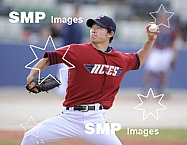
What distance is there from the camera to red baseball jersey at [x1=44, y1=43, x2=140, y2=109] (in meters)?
5.45

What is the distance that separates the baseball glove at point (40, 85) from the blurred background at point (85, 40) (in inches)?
153

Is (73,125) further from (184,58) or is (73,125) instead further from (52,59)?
(184,58)

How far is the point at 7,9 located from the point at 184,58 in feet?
14.4

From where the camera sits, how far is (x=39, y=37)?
1396 cm

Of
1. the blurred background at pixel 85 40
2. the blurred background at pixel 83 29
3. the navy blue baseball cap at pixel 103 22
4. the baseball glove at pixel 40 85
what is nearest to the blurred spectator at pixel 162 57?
the blurred background at pixel 85 40

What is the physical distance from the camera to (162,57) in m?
13.4

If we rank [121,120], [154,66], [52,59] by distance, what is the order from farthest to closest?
[154,66] < [121,120] < [52,59]

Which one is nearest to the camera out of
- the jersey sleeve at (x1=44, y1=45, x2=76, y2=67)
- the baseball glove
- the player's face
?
the baseball glove

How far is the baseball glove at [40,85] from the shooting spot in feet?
17.1

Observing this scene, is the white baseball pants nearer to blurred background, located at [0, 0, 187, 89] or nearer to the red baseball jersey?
the red baseball jersey

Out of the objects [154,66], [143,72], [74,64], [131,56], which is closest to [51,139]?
[74,64]

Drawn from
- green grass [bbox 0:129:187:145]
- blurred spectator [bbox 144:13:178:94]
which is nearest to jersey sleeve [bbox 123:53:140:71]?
green grass [bbox 0:129:187:145]

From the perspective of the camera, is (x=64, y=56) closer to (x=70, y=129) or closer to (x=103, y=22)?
(x=103, y=22)

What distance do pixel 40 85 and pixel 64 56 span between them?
0.32 meters
